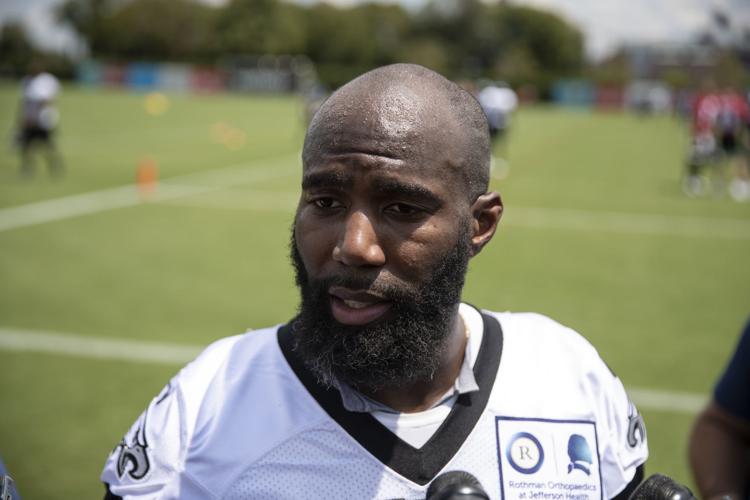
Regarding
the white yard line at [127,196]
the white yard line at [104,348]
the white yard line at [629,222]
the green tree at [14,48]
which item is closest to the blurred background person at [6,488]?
the white yard line at [104,348]

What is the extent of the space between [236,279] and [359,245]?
6838 mm

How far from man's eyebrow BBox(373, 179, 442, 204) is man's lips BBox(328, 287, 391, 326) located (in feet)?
0.76

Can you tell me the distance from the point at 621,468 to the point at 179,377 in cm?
111

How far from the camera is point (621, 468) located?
2.06 m

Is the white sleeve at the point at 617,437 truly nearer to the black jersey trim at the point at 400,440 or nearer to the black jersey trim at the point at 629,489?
the black jersey trim at the point at 629,489

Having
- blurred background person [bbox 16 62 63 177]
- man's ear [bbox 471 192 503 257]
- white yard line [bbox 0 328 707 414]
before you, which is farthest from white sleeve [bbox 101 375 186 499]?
blurred background person [bbox 16 62 63 177]

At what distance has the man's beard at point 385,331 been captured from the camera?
73.3 inches

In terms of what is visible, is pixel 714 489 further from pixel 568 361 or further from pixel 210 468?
pixel 210 468

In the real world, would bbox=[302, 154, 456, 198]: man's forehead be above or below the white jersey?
above

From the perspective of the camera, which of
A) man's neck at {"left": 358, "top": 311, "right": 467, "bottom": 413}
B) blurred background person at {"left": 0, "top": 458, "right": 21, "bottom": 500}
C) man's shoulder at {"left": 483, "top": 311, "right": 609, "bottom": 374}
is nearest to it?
blurred background person at {"left": 0, "top": 458, "right": 21, "bottom": 500}

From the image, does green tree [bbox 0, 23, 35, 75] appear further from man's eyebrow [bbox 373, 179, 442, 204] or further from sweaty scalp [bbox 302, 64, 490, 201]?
man's eyebrow [bbox 373, 179, 442, 204]

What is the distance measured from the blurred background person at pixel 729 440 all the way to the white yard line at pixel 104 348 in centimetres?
318

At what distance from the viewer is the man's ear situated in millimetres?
2062

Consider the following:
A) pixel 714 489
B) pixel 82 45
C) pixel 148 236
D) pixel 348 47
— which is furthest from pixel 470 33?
→ pixel 714 489
